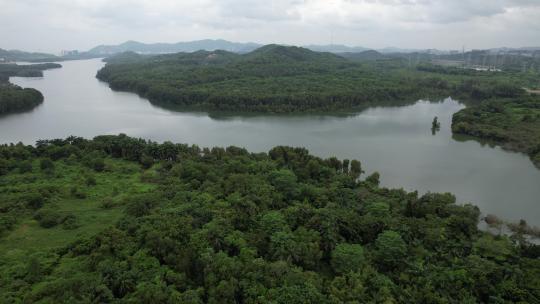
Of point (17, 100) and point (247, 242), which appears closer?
point (247, 242)

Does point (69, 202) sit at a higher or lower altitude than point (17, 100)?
lower

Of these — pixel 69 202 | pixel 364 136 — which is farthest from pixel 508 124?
pixel 69 202

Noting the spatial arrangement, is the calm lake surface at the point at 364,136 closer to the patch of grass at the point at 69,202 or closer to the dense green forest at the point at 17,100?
the dense green forest at the point at 17,100

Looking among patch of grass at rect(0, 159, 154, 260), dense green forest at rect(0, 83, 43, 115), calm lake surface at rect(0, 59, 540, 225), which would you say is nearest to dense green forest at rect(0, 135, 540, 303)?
patch of grass at rect(0, 159, 154, 260)

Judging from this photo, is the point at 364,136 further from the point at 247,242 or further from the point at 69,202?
the point at 69,202

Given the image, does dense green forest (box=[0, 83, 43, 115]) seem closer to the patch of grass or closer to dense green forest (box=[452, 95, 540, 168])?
the patch of grass

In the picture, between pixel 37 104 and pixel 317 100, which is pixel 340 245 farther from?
pixel 37 104

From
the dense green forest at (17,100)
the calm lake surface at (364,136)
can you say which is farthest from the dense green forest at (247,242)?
the dense green forest at (17,100)
